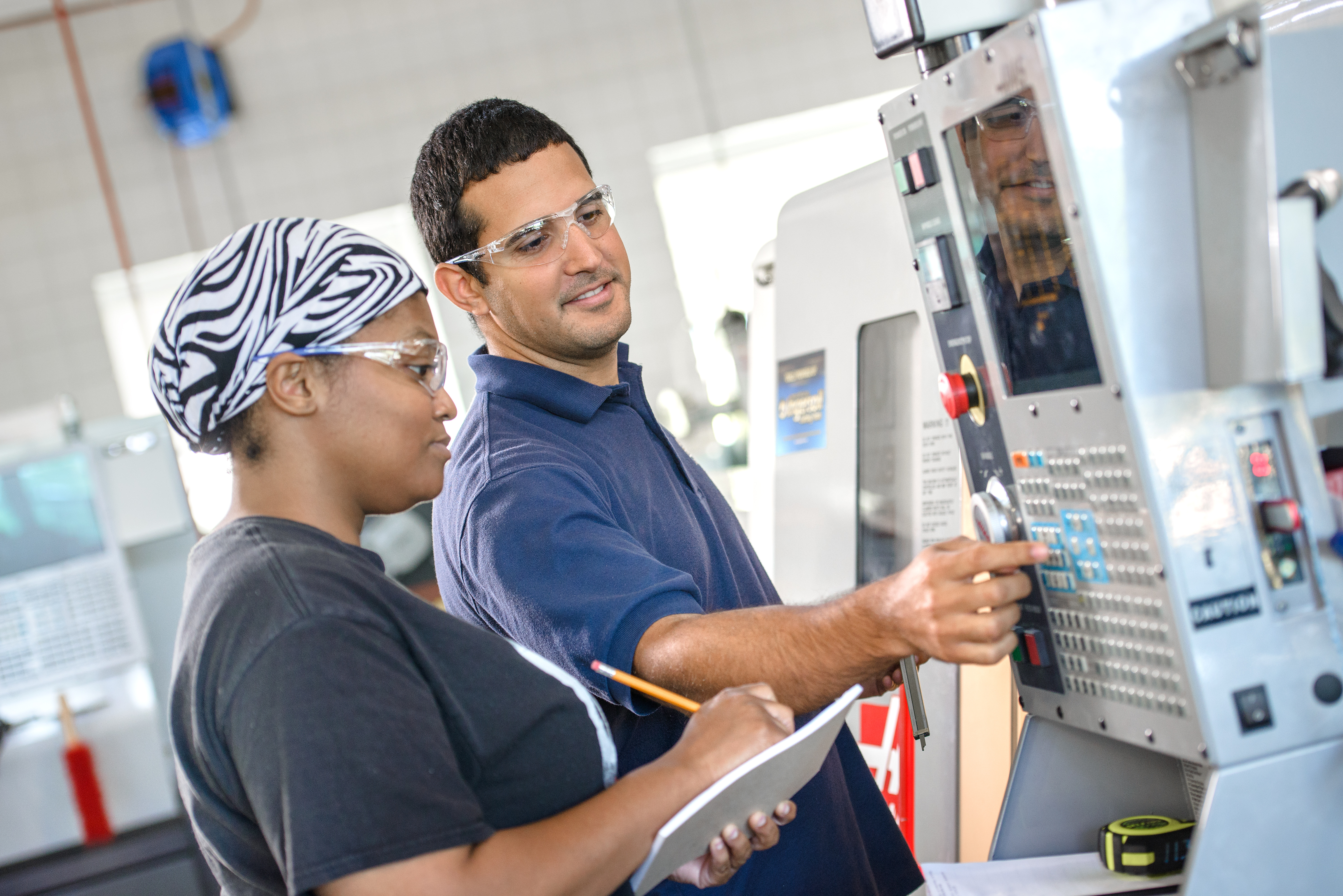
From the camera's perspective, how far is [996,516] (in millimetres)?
1061

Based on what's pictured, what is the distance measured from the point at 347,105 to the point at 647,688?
4.90 meters

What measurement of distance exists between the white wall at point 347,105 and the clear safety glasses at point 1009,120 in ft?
14.1

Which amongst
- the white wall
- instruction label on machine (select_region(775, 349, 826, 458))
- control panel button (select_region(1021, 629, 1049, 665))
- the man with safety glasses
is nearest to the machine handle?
the man with safety glasses

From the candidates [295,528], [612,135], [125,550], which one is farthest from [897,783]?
[612,135]

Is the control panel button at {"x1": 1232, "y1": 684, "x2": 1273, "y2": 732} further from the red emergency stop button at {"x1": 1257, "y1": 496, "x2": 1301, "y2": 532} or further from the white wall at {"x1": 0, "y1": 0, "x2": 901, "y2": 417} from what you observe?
the white wall at {"x1": 0, "y1": 0, "x2": 901, "y2": 417}

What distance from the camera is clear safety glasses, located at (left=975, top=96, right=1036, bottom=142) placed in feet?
2.93

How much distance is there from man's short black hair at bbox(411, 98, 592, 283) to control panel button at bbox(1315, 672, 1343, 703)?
3.26 feet

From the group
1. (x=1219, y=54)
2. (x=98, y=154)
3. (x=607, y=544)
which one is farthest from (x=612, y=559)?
(x=98, y=154)

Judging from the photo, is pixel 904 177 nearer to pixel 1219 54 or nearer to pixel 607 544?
pixel 1219 54

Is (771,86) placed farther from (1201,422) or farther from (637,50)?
(1201,422)

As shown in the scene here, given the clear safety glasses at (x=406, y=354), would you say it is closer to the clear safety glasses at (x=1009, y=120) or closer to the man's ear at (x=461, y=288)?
the man's ear at (x=461, y=288)

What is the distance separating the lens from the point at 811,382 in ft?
6.86

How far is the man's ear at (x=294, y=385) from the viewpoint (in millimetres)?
897

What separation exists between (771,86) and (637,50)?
2.27ft
